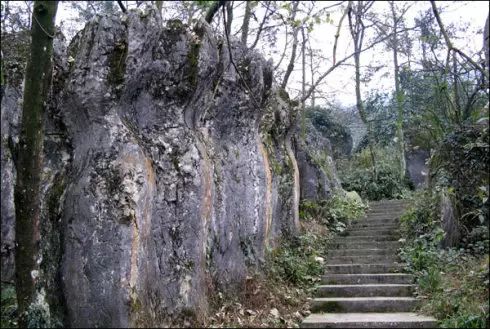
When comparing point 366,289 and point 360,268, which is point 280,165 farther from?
point 366,289

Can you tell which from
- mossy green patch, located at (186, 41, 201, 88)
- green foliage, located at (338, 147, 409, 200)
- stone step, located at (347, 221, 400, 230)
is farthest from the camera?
green foliage, located at (338, 147, 409, 200)

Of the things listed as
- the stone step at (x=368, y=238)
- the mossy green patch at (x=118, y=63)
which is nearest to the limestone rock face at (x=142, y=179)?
the mossy green patch at (x=118, y=63)

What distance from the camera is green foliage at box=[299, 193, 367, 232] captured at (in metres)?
12.1

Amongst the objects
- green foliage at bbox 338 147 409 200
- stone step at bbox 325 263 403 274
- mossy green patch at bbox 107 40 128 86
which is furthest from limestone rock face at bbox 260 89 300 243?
green foliage at bbox 338 147 409 200

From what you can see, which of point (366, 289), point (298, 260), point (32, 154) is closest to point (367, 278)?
point (366, 289)

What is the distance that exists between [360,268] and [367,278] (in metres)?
0.60

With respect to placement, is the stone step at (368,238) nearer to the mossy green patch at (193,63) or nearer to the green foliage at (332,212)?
the green foliage at (332,212)

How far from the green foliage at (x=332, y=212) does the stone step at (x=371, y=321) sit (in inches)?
191

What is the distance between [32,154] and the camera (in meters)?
4.66

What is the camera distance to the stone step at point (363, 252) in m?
9.83

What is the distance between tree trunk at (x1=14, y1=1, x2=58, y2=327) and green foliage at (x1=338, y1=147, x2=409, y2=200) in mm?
14056

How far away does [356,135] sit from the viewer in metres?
24.2

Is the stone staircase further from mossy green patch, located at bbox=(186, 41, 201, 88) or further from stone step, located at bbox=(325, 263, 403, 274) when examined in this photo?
mossy green patch, located at bbox=(186, 41, 201, 88)

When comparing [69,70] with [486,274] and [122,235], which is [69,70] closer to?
[122,235]
